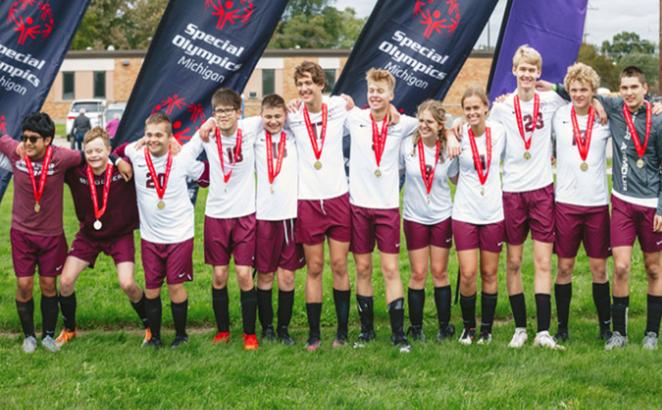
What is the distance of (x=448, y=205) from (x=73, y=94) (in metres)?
44.6

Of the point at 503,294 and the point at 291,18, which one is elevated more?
the point at 291,18

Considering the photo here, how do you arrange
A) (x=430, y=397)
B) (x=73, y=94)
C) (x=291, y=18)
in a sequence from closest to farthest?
(x=430, y=397) < (x=73, y=94) < (x=291, y=18)

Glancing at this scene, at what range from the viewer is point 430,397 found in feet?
17.1

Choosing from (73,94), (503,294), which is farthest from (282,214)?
(73,94)

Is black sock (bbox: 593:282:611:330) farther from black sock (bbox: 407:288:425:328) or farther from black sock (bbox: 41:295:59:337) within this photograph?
black sock (bbox: 41:295:59:337)

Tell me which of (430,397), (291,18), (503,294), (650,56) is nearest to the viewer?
(430,397)

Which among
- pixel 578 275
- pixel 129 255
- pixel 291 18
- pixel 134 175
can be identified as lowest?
pixel 578 275

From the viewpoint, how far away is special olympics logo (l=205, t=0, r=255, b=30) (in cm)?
723

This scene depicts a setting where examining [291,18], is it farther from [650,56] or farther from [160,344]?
[160,344]

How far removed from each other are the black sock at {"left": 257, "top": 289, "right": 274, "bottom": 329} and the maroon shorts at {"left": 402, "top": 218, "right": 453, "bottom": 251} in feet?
4.10

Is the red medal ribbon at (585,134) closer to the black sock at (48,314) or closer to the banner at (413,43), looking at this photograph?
the banner at (413,43)

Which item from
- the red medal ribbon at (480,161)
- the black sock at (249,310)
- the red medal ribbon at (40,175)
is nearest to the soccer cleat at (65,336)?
the red medal ribbon at (40,175)

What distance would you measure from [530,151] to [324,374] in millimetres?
2339

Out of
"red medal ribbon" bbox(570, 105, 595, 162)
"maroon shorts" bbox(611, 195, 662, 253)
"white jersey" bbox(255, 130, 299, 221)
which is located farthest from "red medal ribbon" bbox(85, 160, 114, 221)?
"maroon shorts" bbox(611, 195, 662, 253)
